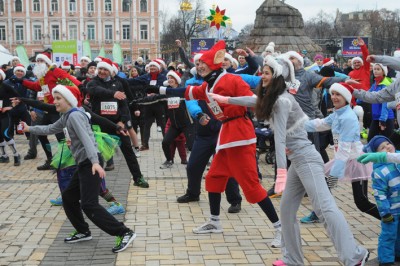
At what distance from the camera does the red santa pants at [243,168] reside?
6270 millimetres

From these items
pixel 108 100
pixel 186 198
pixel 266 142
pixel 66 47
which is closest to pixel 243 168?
pixel 186 198

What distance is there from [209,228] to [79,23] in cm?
8733

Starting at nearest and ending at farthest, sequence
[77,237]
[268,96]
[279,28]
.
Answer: [268,96], [77,237], [279,28]

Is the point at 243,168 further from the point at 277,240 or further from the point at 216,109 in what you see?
the point at 277,240

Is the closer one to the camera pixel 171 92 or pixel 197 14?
pixel 171 92

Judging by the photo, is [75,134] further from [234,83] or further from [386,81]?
[386,81]

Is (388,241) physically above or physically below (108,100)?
below

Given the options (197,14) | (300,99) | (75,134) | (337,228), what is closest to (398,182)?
(337,228)

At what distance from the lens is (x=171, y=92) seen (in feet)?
22.5

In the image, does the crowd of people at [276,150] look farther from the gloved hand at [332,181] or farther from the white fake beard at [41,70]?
the white fake beard at [41,70]

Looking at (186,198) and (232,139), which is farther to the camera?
(186,198)

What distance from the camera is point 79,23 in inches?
3563

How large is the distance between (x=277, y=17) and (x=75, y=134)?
2135cm

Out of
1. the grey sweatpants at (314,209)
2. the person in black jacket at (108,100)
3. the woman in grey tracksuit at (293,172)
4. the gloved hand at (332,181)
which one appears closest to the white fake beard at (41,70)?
the person in black jacket at (108,100)
